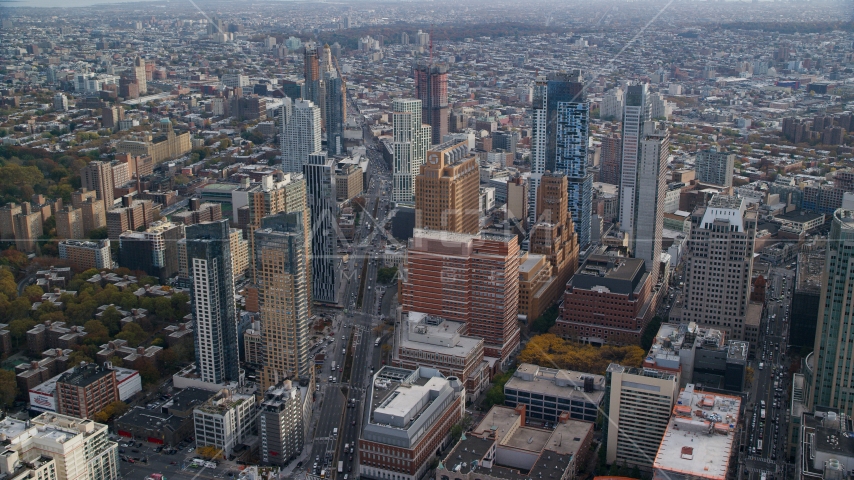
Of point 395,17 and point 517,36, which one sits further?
point 395,17

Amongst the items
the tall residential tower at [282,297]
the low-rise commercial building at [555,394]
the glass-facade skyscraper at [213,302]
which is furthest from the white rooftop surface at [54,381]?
A: the low-rise commercial building at [555,394]

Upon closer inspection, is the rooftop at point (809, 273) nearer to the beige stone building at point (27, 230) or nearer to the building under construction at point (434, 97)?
the building under construction at point (434, 97)

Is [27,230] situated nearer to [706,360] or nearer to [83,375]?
[83,375]

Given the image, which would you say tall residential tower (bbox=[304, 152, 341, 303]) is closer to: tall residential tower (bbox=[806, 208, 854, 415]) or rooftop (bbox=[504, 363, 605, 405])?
rooftop (bbox=[504, 363, 605, 405])

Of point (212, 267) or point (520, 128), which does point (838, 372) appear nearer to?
point (212, 267)

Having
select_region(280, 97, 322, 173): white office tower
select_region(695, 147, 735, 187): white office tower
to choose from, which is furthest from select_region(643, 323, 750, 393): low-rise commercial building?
select_region(280, 97, 322, 173): white office tower

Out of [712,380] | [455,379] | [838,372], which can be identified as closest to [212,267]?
[455,379]
